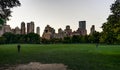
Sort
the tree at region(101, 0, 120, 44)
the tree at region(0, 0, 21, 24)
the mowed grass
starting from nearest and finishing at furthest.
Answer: the mowed grass < the tree at region(0, 0, 21, 24) < the tree at region(101, 0, 120, 44)

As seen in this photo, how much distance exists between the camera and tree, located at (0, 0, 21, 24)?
40.4 metres

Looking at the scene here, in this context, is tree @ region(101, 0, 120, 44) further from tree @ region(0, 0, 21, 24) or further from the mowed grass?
tree @ region(0, 0, 21, 24)

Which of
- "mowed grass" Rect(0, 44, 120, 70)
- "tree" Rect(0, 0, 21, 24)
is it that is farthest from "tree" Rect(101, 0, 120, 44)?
"tree" Rect(0, 0, 21, 24)

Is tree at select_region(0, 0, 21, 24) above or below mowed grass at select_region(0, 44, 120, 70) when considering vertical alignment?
above

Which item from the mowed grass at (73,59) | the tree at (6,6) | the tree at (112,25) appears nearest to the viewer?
the mowed grass at (73,59)

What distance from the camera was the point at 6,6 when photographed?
41.3 metres

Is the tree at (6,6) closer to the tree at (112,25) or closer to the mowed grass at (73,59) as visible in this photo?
the mowed grass at (73,59)

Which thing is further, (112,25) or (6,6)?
(112,25)

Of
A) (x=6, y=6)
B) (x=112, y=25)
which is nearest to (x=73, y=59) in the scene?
(x=6, y=6)

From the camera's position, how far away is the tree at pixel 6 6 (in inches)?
1591

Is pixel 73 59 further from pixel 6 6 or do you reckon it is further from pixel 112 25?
pixel 112 25

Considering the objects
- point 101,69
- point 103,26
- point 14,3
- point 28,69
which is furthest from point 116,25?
point 28,69

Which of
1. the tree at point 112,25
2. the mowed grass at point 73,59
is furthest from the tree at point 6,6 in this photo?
the tree at point 112,25

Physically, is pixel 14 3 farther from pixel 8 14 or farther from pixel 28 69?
pixel 28 69
